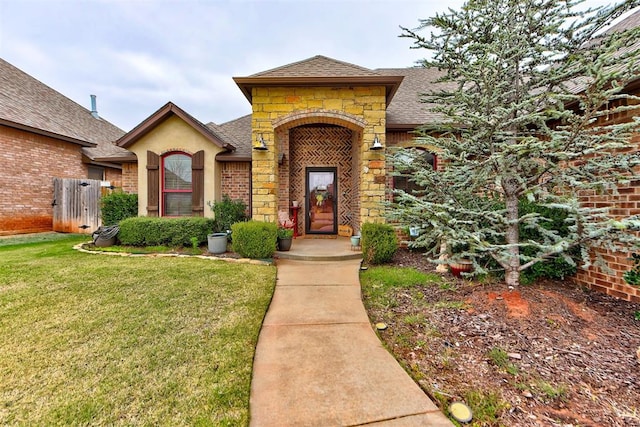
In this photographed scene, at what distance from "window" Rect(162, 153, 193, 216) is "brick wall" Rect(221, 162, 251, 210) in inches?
40.2

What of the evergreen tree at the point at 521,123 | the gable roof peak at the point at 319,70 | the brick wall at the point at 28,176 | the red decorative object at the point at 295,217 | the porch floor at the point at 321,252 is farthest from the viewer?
the brick wall at the point at 28,176

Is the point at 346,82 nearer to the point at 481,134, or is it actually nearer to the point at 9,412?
the point at 481,134

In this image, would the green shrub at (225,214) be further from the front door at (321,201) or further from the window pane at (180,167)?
the front door at (321,201)

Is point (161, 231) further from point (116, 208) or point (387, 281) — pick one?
point (387, 281)

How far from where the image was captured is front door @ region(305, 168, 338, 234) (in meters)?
8.77

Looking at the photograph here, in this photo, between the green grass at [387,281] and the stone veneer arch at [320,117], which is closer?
the green grass at [387,281]

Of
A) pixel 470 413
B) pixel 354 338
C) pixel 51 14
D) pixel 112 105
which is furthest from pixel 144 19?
pixel 112 105

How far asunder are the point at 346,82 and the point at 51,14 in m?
11.9

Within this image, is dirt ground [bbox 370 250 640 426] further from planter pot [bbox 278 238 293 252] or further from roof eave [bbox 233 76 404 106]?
roof eave [bbox 233 76 404 106]

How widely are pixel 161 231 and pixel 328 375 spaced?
647 centimetres

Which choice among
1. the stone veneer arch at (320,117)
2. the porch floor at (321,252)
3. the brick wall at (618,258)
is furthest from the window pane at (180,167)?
the brick wall at (618,258)

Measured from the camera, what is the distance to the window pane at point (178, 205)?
7871mm

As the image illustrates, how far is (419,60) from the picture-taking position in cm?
382

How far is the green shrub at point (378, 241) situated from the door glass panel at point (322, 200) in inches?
130
